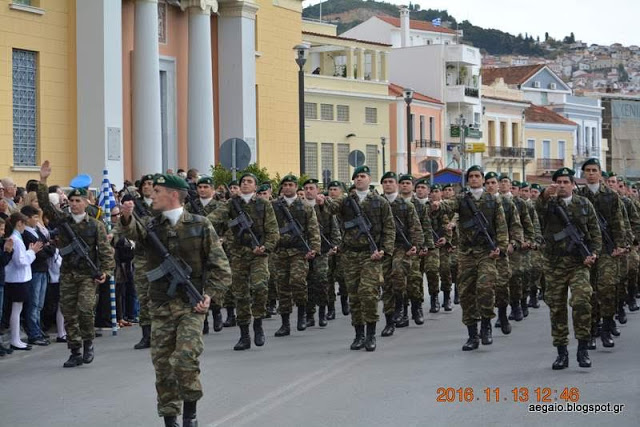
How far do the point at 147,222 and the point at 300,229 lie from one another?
25.8 feet

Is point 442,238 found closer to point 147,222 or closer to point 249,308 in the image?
point 249,308

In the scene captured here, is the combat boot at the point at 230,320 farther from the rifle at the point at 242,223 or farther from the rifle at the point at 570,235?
the rifle at the point at 570,235

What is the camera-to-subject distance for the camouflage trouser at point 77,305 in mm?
13641

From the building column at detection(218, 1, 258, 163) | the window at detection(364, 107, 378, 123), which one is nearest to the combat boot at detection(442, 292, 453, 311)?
the building column at detection(218, 1, 258, 163)

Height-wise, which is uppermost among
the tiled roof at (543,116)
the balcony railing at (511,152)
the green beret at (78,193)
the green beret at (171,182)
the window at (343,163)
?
the tiled roof at (543,116)

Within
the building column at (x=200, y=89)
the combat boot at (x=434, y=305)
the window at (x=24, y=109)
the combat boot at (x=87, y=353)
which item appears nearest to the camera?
the combat boot at (x=87, y=353)

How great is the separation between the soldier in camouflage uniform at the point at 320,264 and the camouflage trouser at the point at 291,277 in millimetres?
699

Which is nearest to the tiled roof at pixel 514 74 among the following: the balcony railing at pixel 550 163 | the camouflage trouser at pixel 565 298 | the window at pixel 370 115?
the balcony railing at pixel 550 163

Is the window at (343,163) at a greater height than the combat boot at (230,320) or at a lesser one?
greater

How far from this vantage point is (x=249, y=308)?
600 inches

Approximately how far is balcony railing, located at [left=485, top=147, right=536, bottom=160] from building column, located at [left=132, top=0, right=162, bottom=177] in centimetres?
4559

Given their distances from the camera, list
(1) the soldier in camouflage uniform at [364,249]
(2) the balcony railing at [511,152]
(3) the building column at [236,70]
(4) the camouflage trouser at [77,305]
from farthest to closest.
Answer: (2) the balcony railing at [511,152]
(3) the building column at [236,70]
(1) the soldier in camouflage uniform at [364,249]
(4) the camouflage trouser at [77,305]

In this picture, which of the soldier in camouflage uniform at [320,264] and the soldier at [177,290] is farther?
the soldier in camouflage uniform at [320,264]

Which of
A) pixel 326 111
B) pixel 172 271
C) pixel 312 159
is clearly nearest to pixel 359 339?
pixel 172 271
